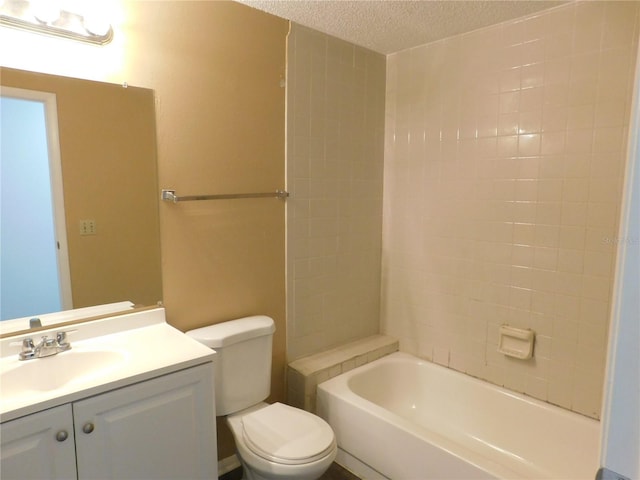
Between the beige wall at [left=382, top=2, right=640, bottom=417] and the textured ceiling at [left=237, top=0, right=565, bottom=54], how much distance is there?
A: 0.11 meters

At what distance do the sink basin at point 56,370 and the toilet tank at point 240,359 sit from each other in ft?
1.32

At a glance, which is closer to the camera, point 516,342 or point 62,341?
point 62,341

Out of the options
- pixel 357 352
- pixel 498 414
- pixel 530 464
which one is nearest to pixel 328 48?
pixel 357 352

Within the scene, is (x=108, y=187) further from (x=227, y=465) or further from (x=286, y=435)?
(x=227, y=465)

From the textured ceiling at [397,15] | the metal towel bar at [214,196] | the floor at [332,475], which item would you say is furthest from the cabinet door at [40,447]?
the textured ceiling at [397,15]

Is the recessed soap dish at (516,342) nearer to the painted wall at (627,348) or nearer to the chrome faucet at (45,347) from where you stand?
the painted wall at (627,348)

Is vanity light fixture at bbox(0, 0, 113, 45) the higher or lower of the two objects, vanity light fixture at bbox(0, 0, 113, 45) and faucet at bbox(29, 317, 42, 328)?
the higher

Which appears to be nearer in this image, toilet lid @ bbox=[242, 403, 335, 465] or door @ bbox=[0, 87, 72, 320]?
door @ bbox=[0, 87, 72, 320]

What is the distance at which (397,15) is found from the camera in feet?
6.94

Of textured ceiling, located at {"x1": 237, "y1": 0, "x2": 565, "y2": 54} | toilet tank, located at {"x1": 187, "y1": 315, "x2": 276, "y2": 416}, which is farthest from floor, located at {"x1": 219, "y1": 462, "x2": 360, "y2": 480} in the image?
textured ceiling, located at {"x1": 237, "y1": 0, "x2": 565, "y2": 54}

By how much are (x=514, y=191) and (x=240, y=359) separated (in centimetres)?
164

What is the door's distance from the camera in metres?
1.47

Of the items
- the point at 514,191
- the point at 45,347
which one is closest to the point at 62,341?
the point at 45,347

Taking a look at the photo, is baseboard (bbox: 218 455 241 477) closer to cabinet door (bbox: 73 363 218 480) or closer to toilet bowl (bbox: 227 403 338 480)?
toilet bowl (bbox: 227 403 338 480)
